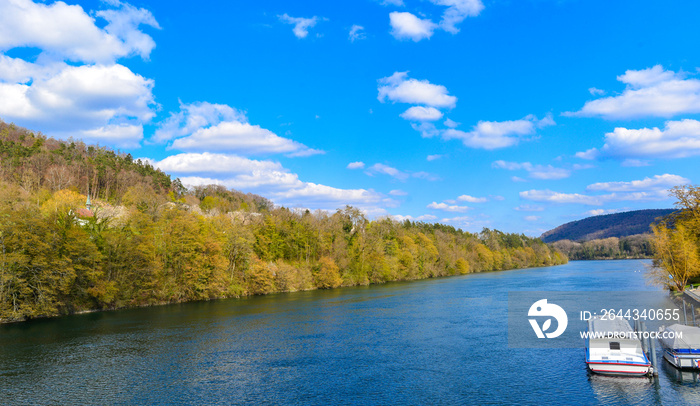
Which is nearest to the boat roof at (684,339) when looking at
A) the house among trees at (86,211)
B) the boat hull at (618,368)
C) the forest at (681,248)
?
the boat hull at (618,368)

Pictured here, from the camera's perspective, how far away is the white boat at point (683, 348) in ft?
82.5

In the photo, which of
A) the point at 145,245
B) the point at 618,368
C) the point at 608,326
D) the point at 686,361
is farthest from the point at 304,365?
the point at 145,245

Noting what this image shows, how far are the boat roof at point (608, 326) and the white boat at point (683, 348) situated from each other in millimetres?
2332

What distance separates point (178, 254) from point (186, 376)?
4549cm

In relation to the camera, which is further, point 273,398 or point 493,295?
point 493,295

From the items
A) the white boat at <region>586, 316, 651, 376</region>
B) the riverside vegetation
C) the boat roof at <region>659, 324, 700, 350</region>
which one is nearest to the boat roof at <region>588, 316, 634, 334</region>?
the white boat at <region>586, 316, 651, 376</region>

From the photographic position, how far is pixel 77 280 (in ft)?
Answer: 183

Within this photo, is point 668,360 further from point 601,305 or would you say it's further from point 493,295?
point 493,295

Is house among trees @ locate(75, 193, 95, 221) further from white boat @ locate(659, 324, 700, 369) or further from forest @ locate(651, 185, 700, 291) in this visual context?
forest @ locate(651, 185, 700, 291)

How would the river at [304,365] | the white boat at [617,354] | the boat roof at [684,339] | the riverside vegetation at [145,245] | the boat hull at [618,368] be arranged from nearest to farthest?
the river at [304,365], the boat hull at [618,368], the white boat at [617,354], the boat roof at [684,339], the riverside vegetation at [145,245]

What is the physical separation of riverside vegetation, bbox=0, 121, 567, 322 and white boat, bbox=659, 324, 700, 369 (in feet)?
198

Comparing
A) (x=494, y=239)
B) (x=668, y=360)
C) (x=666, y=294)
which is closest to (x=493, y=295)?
(x=666, y=294)

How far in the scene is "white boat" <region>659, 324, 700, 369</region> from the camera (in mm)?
25156

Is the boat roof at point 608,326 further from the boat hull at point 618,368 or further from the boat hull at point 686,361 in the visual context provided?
the boat hull at point 686,361
